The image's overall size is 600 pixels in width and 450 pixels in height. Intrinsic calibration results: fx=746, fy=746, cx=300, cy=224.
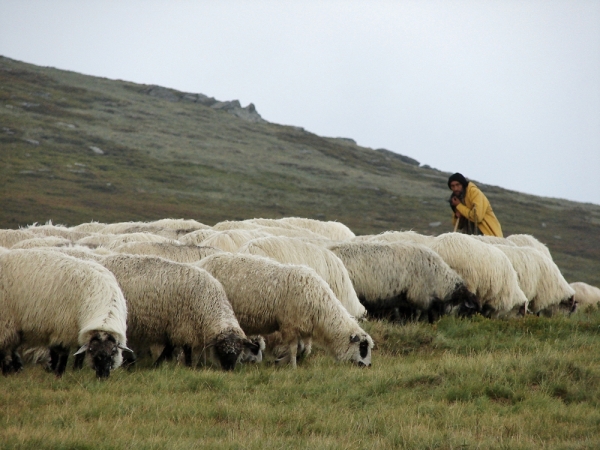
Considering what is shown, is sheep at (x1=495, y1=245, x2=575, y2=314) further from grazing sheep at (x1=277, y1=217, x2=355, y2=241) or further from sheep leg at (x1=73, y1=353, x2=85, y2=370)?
sheep leg at (x1=73, y1=353, x2=85, y2=370)

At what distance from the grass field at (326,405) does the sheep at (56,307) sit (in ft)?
1.32

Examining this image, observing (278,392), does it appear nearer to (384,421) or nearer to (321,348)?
(384,421)

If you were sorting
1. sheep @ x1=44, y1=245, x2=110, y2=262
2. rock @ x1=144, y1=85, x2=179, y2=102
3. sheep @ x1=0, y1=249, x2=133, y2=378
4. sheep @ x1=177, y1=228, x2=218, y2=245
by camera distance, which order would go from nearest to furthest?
1. sheep @ x1=0, y1=249, x2=133, y2=378
2. sheep @ x1=44, y1=245, x2=110, y2=262
3. sheep @ x1=177, y1=228, x2=218, y2=245
4. rock @ x1=144, y1=85, x2=179, y2=102

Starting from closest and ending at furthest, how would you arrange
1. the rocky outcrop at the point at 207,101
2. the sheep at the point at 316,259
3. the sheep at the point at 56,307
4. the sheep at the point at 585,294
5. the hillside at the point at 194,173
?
1. the sheep at the point at 56,307
2. the sheep at the point at 316,259
3. the sheep at the point at 585,294
4. the hillside at the point at 194,173
5. the rocky outcrop at the point at 207,101

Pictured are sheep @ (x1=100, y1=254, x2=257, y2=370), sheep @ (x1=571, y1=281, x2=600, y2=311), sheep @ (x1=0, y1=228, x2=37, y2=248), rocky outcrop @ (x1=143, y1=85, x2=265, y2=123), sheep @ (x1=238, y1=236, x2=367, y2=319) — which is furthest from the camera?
rocky outcrop @ (x1=143, y1=85, x2=265, y2=123)

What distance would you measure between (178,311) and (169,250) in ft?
9.21

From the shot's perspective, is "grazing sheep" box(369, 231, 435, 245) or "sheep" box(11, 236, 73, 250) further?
"grazing sheep" box(369, 231, 435, 245)

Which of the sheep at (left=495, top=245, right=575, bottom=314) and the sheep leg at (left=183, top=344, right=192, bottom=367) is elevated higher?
the sheep at (left=495, top=245, right=575, bottom=314)

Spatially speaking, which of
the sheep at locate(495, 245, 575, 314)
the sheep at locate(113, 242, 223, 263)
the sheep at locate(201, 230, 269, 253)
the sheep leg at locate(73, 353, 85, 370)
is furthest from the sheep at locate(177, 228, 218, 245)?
the sheep leg at locate(73, 353, 85, 370)

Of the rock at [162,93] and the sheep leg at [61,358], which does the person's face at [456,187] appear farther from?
the rock at [162,93]

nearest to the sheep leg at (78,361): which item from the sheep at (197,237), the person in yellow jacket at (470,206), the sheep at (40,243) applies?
the sheep at (40,243)

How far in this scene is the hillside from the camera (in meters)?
54.0

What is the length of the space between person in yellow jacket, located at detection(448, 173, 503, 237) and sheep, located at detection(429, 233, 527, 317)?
9.96 feet

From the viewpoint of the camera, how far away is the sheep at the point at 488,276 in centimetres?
1353
